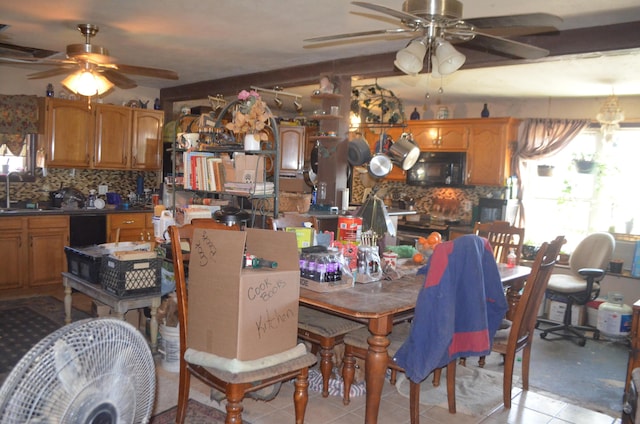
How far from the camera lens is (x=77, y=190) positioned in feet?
20.2

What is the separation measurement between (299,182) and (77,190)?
8.78ft

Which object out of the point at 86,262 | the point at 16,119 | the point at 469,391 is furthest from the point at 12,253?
the point at 469,391

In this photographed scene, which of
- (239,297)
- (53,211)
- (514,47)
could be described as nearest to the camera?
(239,297)

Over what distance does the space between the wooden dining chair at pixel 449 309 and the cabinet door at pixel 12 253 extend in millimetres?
4251

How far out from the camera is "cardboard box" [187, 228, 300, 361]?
2.10 meters

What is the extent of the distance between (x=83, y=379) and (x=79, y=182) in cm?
578

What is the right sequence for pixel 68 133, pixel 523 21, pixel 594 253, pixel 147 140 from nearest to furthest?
pixel 523 21, pixel 594 253, pixel 68 133, pixel 147 140

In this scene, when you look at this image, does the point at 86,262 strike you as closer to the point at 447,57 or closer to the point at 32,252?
the point at 32,252

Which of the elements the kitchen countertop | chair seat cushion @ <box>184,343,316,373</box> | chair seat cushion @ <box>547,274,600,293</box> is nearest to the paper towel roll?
chair seat cushion @ <box>547,274,600,293</box>

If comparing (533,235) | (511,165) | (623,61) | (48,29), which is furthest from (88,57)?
(533,235)

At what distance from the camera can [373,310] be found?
7.47 ft

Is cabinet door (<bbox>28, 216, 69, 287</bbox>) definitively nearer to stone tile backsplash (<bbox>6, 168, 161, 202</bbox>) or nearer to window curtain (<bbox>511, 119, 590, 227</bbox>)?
stone tile backsplash (<bbox>6, 168, 161, 202</bbox>)

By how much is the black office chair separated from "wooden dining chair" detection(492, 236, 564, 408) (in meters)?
2.00

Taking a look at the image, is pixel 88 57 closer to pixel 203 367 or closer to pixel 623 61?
pixel 203 367
